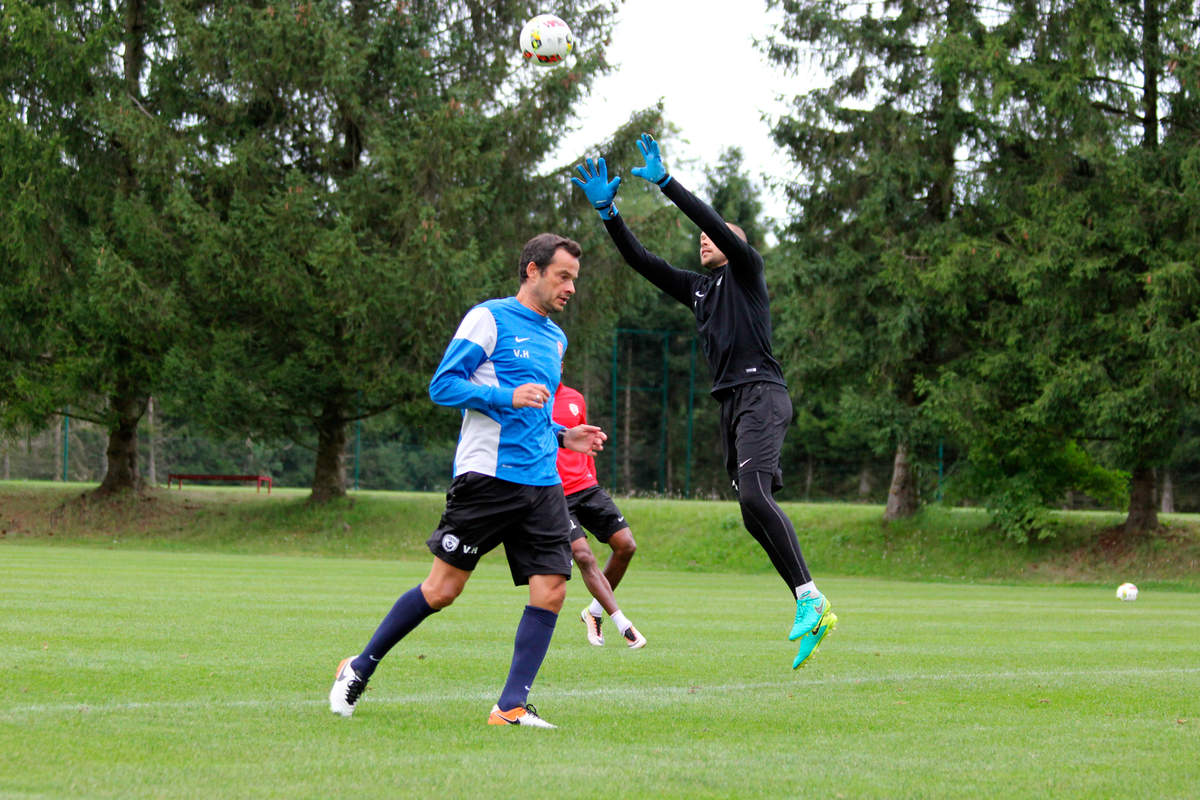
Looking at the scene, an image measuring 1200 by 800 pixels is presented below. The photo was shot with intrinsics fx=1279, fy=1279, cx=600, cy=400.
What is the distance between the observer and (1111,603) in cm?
1745

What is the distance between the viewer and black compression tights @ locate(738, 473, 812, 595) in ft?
24.0

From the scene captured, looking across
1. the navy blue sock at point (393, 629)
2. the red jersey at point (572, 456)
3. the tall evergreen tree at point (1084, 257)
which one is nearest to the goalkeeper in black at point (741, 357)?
the navy blue sock at point (393, 629)

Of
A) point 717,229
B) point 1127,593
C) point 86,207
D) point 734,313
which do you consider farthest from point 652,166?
point 86,207

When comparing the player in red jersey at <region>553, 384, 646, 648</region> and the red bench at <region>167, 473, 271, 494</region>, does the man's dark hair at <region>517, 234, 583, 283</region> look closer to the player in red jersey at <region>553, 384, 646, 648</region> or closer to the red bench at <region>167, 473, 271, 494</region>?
the player in red jersey at <region>553, 384, 646, 648</region>

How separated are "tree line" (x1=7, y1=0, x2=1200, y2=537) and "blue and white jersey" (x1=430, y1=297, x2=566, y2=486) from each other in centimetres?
2014

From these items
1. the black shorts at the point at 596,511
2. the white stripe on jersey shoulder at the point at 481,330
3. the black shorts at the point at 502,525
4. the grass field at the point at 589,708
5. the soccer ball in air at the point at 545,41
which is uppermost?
the soccer ball in air at the point at 545,41

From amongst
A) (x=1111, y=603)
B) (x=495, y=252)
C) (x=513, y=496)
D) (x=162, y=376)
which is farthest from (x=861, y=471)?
(x=513, y=496)

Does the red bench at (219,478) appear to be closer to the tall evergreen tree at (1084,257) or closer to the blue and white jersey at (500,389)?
the tall evergreen tree at (1084,257)

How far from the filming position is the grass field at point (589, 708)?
4410 mm

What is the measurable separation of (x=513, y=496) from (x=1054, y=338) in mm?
21366

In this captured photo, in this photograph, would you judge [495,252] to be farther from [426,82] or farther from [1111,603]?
[1111,603]

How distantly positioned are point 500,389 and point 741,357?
2.41 m

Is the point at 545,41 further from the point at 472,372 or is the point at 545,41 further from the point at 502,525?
the point at 502,525

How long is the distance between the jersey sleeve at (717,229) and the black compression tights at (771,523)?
127 cm
